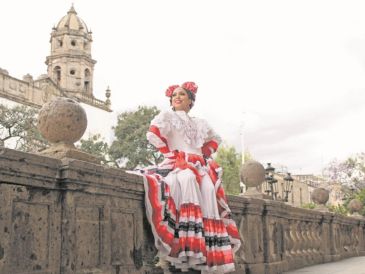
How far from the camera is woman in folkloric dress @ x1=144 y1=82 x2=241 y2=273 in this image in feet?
14.6

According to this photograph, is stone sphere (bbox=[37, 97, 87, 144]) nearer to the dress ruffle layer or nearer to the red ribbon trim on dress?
the dress ruffle layer

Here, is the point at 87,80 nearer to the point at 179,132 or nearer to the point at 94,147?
the point at 94,147

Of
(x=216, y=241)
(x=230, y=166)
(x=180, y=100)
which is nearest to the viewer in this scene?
(x=216, y=241)

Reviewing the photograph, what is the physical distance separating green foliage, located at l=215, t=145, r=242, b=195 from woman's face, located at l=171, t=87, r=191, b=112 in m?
33.1

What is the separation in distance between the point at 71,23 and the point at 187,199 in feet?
168

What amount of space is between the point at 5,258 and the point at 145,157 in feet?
109

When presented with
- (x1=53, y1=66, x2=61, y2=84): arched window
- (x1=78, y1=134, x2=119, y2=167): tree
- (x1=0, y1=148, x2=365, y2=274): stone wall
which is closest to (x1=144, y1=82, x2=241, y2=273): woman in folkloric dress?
(x1=0, y1=148, x2=365, y2=274): stone wall

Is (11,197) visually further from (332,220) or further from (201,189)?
(332,220)

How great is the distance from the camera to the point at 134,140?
36.9 meters

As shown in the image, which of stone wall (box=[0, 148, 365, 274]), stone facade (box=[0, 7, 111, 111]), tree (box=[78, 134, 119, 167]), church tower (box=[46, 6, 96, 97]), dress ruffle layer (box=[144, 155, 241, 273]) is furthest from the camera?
church tower (box=[46, 6, 96, 97])

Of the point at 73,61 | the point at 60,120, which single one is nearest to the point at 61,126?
the point at 60,120

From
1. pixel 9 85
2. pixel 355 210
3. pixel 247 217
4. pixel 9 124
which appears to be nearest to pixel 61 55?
pixel 9 85

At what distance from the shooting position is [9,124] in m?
27.9

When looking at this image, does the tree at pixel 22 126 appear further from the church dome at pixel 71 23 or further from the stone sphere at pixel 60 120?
the church dome at pixel 71 23
